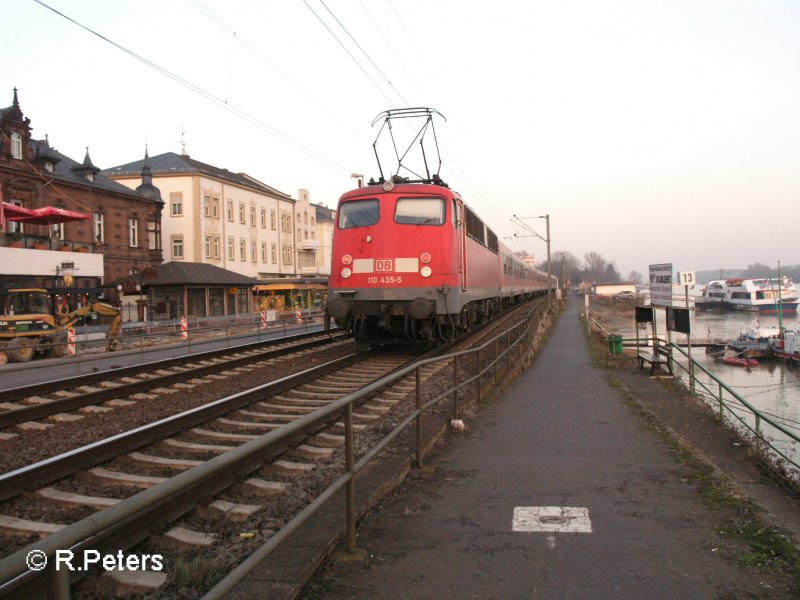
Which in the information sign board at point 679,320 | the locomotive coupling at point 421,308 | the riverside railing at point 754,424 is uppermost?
the locomotive coupling at point 421,308

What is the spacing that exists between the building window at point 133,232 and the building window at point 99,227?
2.37 meters

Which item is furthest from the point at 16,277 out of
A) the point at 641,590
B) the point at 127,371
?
the point at 641,590

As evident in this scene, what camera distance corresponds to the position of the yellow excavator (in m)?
19.5

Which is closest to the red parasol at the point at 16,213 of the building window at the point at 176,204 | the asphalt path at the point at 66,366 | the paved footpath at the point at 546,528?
the asphalt path at the point at 66,366

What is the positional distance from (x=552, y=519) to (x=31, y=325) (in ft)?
68.6

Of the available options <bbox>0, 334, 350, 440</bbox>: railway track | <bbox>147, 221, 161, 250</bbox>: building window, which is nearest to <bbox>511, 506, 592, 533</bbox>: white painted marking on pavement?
<bbox>0, 334, 350, 440</bbox>: railway track

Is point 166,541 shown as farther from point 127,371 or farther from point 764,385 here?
point 764,385

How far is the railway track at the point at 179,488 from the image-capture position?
3.21 meters

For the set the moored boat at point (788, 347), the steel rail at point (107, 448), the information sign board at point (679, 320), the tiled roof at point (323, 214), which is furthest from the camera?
the tiled roof at point (323, 214)

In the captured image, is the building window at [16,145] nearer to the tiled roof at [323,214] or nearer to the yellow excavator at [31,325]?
the yellow excavator at [31,325]

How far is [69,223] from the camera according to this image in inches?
1388

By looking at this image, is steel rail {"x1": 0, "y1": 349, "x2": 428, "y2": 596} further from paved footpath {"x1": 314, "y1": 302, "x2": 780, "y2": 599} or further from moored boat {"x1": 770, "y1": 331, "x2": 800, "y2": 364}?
moored boat {"x1": 770, "y1": 331, "x2": 800, "y2": 364}

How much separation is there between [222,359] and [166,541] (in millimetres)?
9842

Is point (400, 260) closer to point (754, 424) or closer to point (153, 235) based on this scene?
point (754, 424)
